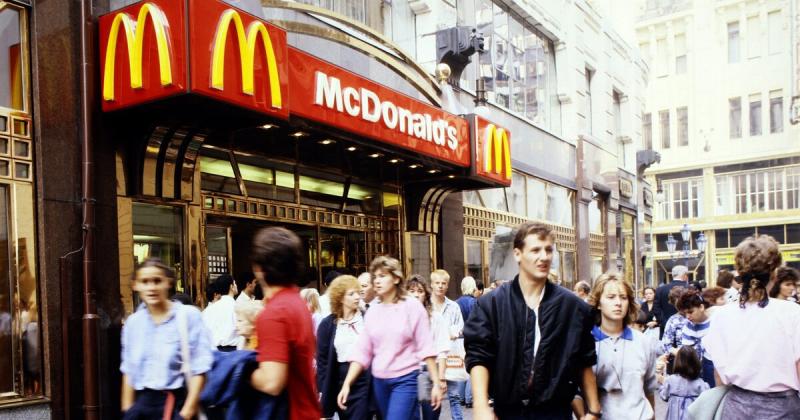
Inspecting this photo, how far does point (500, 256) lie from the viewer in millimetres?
17938

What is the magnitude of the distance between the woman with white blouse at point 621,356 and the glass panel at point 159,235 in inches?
237

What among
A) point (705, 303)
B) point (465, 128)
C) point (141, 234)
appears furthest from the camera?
point (465, 128)

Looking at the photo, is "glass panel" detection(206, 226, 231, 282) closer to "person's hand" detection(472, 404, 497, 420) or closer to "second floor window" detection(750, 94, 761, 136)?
"person's hand" detection(472, 404, 497, 420)

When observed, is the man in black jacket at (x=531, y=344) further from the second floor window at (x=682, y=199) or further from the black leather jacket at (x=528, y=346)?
the second floor window at (x=682, y=199)

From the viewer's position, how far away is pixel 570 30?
22297 millimetres

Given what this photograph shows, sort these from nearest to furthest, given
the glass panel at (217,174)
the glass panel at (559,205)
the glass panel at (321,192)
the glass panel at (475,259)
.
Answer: the glass panel at (217,174), the glass panel at (321,192), the glass panel at (475,259), the glass panel at (559,205)

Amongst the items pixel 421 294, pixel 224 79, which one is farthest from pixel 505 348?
pixel 224 79

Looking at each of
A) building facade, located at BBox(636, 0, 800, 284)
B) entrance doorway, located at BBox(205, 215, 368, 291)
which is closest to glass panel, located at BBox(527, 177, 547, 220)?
entrance doorway, located at BBox(205, 215, 368, 291)

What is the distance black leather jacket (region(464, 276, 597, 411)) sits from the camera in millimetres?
3695

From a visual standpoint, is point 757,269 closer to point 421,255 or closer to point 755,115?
point 421,255

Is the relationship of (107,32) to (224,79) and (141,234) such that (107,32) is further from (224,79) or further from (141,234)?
(141,234)

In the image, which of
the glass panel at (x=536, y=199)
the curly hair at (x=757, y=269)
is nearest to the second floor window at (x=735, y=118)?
the glass panel at (x=536, y=199)

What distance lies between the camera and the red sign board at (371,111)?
9367mm

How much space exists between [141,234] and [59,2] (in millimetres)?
2765
